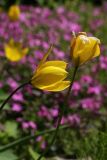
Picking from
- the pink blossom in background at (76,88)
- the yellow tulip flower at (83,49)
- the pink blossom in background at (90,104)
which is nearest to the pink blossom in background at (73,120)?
the pink blossom in background at (90,104)

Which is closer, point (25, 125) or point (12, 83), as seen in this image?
point (25, 125)

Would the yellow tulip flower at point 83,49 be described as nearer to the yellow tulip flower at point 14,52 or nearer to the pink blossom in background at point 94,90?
the pink blossom in background at point 94,90

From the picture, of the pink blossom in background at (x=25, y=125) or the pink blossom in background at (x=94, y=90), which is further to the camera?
the pink blossom in background at (x=94, y=90)

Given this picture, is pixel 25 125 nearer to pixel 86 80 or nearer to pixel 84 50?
pixel 86 80

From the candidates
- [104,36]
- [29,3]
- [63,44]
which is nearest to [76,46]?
[63,44]

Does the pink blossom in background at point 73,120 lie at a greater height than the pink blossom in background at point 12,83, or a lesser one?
lesser

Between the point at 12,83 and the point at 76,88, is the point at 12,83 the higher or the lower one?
the higher one

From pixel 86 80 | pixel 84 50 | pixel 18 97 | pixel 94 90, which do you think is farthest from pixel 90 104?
pixel 84 50

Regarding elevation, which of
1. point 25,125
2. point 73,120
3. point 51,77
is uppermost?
point 51,77
